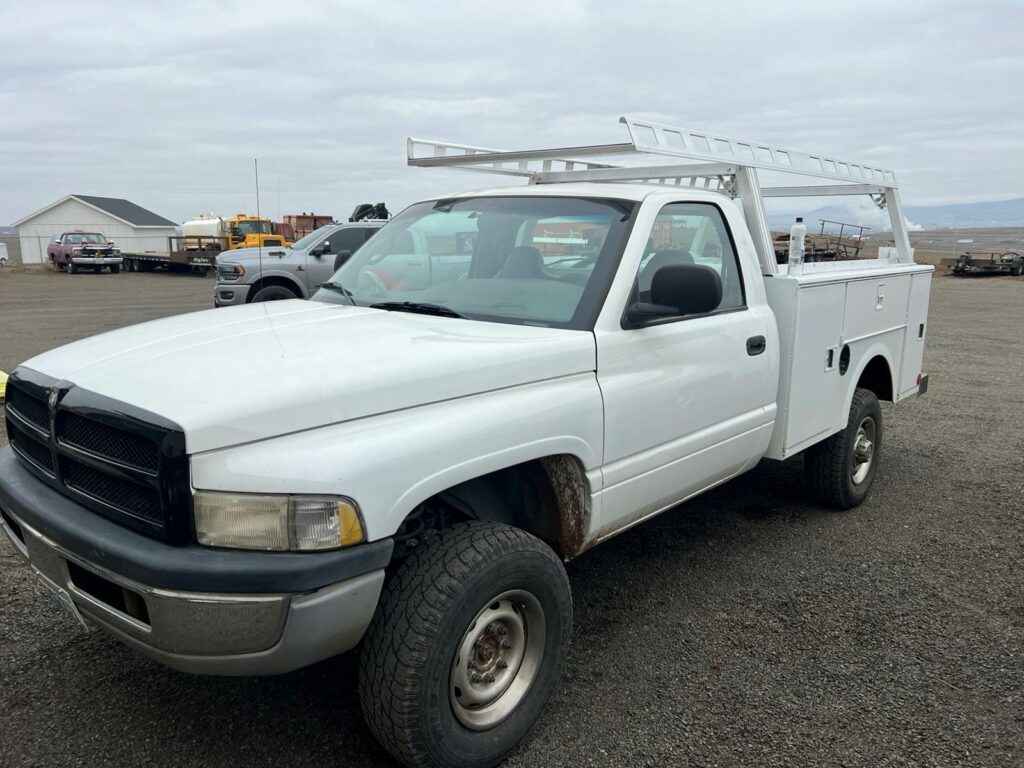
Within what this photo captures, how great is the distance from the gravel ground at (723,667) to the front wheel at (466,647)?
0.21 m

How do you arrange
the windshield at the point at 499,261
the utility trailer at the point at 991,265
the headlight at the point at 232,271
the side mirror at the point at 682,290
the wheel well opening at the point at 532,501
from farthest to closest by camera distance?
the utility trailer at the point at 991,265 → the headlight at the point at 232,271 → the windshield at the point at 499,261 → the side mirror at the point at 682,290 → the wheel well opening at the point at 532,501

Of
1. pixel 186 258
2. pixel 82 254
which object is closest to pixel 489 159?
pixel 186 258

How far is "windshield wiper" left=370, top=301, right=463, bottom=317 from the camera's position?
10.6 ft

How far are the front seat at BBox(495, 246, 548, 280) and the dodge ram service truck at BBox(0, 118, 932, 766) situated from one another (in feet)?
0.06

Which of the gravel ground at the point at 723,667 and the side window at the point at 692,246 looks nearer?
the gravel ground at the point at 723,667

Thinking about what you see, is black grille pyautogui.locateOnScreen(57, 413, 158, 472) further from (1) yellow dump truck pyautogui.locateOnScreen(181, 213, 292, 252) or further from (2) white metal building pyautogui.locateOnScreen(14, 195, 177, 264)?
(2) white metal building pyautogui.locateOnScreen(14, 195, 177, 264)

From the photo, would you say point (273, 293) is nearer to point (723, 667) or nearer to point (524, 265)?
point (524, 265)

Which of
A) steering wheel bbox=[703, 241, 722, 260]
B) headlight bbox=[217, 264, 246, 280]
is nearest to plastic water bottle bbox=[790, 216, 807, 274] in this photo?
steering wheel bbox=[703, 241, 722, 260]

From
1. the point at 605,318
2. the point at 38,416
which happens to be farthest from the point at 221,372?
the point at 605,318

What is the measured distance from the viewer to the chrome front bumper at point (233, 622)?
2.13 metres

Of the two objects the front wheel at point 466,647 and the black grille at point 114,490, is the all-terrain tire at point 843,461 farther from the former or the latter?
the black grille at point 114,490

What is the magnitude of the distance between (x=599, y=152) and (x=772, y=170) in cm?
110

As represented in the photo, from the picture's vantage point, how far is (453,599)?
2.41 meters

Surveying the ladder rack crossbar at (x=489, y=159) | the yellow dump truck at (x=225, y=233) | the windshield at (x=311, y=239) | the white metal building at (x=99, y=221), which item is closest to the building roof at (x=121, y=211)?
the white metal building at (x=99, y=221)
